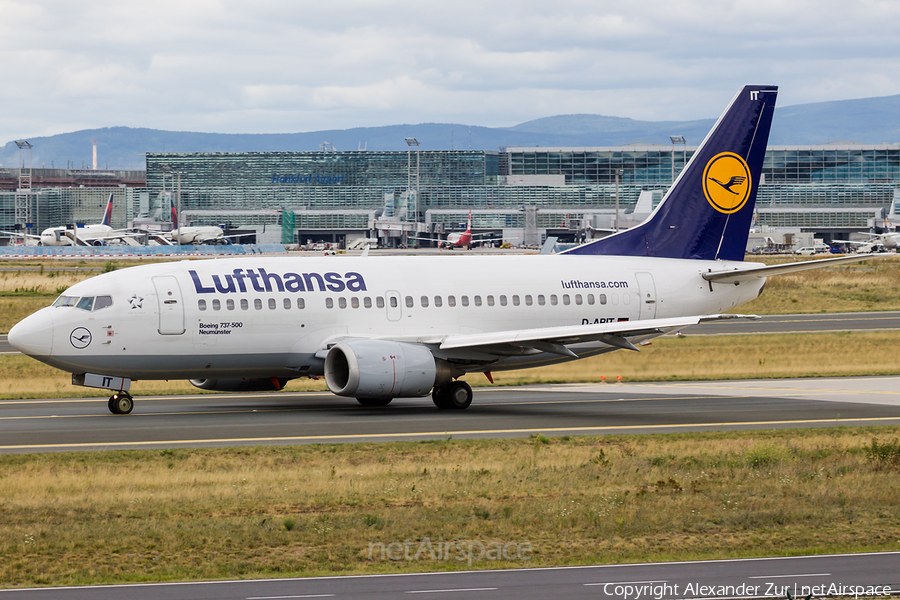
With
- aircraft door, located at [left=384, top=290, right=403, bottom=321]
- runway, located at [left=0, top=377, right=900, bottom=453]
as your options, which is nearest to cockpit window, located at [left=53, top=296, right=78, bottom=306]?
runway, located at [left=0, top=377, right=900, bottom=453]

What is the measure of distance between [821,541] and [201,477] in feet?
39.7

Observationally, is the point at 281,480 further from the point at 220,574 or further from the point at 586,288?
the point at 586,288

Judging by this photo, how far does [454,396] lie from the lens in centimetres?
3466

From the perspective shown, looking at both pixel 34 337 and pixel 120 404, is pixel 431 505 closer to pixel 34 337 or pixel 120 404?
pixel 120 404

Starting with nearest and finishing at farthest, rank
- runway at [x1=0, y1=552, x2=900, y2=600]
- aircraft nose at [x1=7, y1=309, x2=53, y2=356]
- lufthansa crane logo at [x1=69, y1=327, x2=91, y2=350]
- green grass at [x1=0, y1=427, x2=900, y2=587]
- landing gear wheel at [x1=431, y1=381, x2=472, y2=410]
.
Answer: runway at [x1=0, y1=552, x2=900, y2=600] → green grass at [x1=0, y1=427, x2=900, y2=587] → aircraft nose at [x1=7, y1=309, x2=53, y2=356] → lufthansa crane logo at [x1=69, y1=327, x2=91, y2=350] → landing gear wheel at [x1=431, y1=381, x2=472, y2=410]

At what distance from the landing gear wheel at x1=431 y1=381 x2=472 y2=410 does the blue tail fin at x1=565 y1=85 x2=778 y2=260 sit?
8.25m

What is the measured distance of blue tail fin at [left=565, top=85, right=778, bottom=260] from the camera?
40.2 m

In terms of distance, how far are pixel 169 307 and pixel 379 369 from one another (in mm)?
6422

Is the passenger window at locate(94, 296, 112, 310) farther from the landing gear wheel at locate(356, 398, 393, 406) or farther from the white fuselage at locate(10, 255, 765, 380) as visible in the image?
A: the landing gear wheel at locate(356, 398, 393, 406)

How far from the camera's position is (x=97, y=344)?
31.7m

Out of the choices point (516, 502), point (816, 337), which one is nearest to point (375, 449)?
point (516, 502)

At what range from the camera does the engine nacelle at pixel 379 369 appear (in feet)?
105

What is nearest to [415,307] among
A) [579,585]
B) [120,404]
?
[120,404]

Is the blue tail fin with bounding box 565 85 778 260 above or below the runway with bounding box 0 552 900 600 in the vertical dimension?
above
